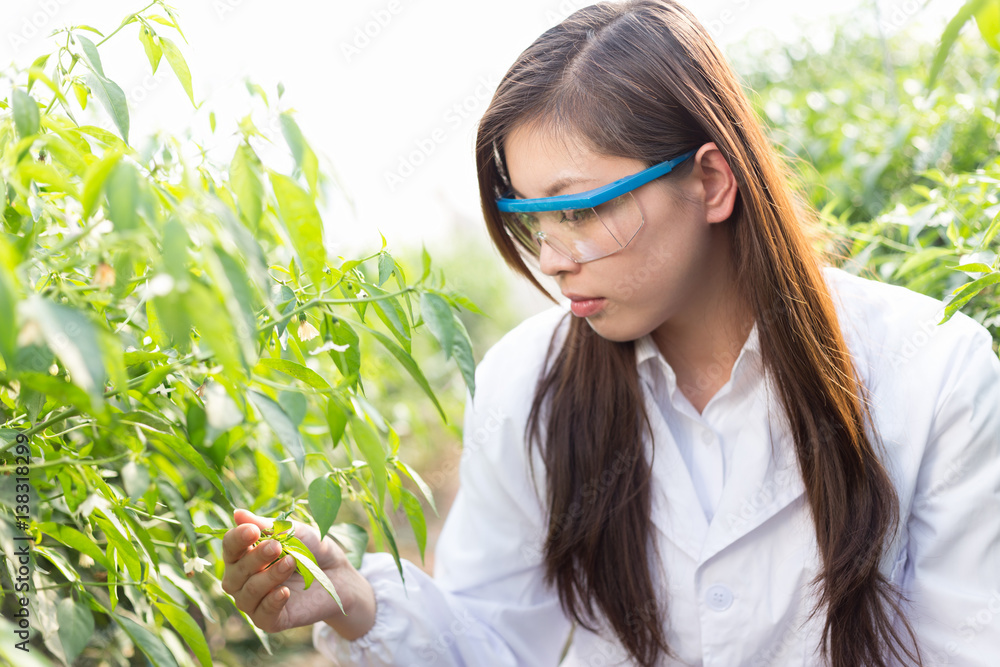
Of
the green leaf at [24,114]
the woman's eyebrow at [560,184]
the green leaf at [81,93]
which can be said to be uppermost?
the green leaf at [81,93]

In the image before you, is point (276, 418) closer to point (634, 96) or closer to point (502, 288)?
point (634, 96)

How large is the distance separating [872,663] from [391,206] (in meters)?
3.50

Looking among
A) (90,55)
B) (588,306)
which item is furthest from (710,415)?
(90,55)

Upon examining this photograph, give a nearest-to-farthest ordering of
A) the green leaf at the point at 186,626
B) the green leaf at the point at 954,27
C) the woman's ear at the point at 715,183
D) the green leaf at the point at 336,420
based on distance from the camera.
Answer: the green leaf at the point at 954,27, the green leaf at the point at 336,420, the green leaf at the point at 186,626, the woman's ear at the point at 715,183

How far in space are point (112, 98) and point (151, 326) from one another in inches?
9.0

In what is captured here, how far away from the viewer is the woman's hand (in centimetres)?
90

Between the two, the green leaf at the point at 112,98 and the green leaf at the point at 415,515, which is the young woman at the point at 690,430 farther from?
the green leaf at the point at 112,98

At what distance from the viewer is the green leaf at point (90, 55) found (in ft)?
2.45

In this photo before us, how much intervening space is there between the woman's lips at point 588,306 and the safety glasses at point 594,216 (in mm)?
70

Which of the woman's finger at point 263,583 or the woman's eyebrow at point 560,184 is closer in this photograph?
the woman's finger at point 263,583

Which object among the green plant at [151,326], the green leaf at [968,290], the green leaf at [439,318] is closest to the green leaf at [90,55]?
the green plant at [151,326]

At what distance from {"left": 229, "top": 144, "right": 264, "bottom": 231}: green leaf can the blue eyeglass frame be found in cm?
60

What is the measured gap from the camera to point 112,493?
0.77 m

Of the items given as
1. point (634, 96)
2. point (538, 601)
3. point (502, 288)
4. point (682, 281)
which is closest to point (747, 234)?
point (682, 281)
